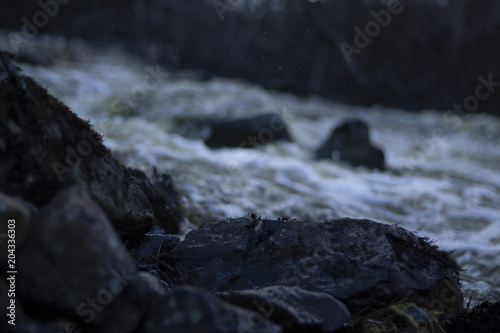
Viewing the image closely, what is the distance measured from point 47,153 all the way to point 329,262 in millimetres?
1650

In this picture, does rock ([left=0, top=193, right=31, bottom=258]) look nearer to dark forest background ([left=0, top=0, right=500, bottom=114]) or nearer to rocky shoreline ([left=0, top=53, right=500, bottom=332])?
rocky shoreline ([left=0, top=53, right=500, bottom=332])

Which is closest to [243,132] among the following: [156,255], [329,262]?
[156,255]

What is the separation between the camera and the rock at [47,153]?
7.42 feet

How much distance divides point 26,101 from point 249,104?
9437 mm

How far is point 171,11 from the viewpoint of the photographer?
61.2 feet

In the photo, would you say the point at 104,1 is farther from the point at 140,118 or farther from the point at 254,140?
the point at 254,140

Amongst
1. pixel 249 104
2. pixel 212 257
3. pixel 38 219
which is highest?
pixel 38 219

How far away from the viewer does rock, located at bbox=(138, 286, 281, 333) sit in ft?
5.75

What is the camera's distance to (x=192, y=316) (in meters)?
1.76

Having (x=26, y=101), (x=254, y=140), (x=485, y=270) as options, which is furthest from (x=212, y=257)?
(x=254, y=140)

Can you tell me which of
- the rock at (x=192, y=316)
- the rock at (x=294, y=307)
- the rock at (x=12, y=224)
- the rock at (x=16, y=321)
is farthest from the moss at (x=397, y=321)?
the rock at (x=12, y=224)

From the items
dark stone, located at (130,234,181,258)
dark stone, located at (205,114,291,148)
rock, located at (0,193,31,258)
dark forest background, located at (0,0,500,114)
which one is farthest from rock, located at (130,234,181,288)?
dark forest background, located at (0,0,500,114)

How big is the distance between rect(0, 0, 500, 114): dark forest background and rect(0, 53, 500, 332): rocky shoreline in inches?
587

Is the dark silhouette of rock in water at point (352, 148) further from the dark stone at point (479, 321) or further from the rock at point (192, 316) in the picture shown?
the rock at point (192, 316)
